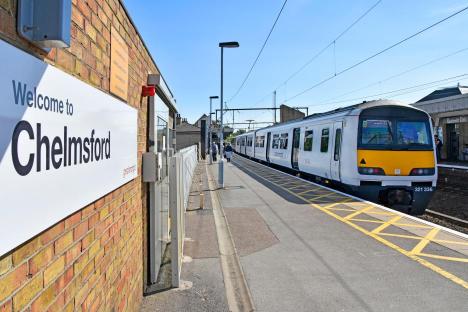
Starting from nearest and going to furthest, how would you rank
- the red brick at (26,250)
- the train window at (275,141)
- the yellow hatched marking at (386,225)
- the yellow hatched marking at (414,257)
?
the red brick at (26,250)
the yellow hatched marking at (414,257)
the yellow hatched marking at (386,225)
the train window at (275,141)

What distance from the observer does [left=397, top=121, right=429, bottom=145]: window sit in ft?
36.2

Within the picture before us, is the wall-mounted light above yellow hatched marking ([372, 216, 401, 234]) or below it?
above

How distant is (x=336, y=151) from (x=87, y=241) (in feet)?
35.2

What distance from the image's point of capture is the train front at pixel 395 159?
425 inches

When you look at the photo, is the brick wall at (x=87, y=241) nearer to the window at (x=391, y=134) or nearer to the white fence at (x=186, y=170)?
the white fence at (x=186, y=170)

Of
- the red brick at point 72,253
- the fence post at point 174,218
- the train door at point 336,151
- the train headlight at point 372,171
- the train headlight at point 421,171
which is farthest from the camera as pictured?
the train door at point 336,151

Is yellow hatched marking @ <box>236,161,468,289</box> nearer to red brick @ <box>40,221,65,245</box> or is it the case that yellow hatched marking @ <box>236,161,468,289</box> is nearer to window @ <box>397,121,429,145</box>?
window @ <box>397,121,429,145</box>

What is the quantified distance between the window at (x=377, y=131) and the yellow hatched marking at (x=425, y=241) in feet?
12.8

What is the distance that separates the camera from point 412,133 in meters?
11.1

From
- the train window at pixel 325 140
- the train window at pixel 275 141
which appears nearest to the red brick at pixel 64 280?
the train window at pixel 325 140

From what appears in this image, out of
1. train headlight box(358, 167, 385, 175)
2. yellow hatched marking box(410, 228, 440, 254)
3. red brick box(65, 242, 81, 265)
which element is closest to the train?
train headlight box(358, 167, 385, 175)

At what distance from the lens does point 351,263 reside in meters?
5.52

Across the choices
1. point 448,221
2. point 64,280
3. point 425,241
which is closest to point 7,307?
point 64,280

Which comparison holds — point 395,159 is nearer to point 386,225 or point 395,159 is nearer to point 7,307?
point 386,225
